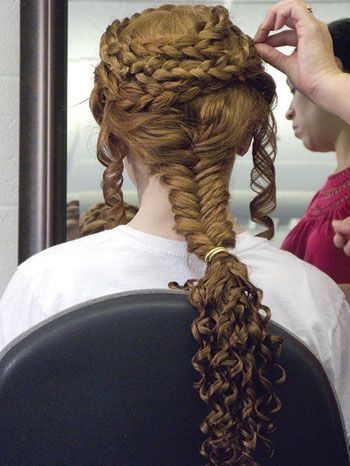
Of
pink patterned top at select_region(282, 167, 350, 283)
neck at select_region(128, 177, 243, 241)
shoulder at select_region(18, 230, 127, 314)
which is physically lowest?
pink patterned top at select_region(282, 167, 350, 283)

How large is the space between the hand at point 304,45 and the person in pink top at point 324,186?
0.30m

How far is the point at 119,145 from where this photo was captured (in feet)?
3.86

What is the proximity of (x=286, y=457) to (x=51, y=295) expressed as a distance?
1.24 feet

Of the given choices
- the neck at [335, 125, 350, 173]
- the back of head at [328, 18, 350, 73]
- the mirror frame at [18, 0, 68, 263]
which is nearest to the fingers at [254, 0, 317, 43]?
the back of head at [328, 18, 350, 73]

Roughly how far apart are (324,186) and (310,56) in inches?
15.2

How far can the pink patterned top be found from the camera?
1.47 meters

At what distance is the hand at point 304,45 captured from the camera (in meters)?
1.19

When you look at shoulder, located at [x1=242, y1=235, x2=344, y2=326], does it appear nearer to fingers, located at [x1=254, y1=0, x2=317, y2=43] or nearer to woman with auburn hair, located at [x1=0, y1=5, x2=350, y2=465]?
woman with auburn hair, located at [x1=0, y1=5, x2=350, y2=465]

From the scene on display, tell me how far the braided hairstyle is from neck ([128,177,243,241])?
0.02m

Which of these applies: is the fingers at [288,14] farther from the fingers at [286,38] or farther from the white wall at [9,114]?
the white wall at [9,114]

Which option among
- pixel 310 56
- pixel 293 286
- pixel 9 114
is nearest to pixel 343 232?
pixel 293 286

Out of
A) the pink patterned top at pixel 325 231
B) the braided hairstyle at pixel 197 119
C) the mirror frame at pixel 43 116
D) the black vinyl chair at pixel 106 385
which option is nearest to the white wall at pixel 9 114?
the mirror frame at pixel 43 116

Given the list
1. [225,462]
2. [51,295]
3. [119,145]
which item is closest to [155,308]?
[225,462]

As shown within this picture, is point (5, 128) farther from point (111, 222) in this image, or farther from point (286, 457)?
point (286, 457)
